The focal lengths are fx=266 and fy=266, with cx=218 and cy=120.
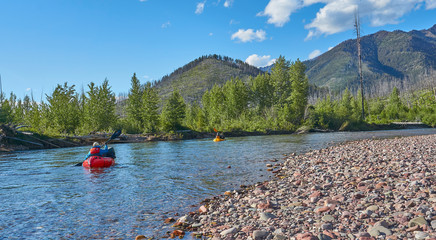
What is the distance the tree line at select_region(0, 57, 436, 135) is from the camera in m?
57.0

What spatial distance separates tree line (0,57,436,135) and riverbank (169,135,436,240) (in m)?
47.4

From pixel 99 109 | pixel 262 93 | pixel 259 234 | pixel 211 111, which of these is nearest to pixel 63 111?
pixel 99 109

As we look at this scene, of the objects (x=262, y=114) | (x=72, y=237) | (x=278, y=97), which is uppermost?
(x=278, y=97)

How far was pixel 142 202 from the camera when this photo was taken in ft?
31.5

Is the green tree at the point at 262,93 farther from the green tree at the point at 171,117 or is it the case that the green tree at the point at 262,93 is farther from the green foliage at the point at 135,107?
the green foliage at the point at 135,107

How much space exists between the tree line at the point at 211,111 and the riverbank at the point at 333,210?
47.4m

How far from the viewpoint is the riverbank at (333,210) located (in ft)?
17.4

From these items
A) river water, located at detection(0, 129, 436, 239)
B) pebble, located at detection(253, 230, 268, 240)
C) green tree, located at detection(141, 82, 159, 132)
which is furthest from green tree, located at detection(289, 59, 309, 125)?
pebble, located at detection(253, 230, 268, 240)

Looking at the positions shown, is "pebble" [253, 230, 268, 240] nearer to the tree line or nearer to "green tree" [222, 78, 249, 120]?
the tree line

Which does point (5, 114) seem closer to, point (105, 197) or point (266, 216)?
point (105, 197)

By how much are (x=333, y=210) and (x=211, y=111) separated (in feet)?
244

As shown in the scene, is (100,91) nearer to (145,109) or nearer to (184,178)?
(145,109)

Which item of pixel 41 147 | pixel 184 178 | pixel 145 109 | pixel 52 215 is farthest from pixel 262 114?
pixel 52 215

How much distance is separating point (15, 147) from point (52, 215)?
33.9 metres
